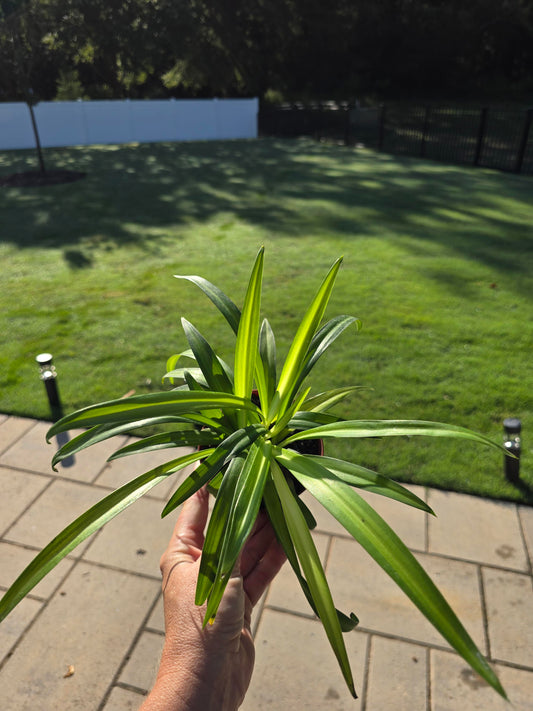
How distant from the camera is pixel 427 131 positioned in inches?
576

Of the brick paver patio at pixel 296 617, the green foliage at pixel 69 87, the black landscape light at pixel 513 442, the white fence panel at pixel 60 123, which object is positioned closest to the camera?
the brick paver patio at pixel 296 617

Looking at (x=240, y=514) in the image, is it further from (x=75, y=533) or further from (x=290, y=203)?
(x=290, y=203)

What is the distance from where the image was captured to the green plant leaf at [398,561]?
100 centimetres

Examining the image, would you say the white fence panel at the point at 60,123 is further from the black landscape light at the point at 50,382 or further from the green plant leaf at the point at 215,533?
the green plant leaf at the point at 215,533

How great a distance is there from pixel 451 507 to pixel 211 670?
204 cm

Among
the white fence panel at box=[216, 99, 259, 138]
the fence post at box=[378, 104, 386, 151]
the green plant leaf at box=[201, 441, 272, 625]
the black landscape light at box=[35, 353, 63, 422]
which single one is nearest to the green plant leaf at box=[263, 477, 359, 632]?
the green plant leaf at box=[201, 441, 272, 625]

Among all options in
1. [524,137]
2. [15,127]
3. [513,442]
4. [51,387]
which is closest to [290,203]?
[524,137]

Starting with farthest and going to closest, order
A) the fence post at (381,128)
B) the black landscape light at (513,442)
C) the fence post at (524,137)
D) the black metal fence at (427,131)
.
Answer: the fence post at (381,128) → the black metal fence at (427,131) → the fence post at (524,137) → the black landscape light at (513,442)

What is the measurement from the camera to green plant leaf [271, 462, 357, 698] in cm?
120

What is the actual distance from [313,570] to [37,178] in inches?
536

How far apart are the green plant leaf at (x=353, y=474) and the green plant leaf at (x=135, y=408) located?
29 centimetres

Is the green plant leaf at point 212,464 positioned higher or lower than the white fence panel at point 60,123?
higher

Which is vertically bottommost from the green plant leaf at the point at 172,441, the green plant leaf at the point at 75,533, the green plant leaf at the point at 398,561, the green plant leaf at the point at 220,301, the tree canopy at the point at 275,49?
Result: the green plant leaf at the point at 75,533

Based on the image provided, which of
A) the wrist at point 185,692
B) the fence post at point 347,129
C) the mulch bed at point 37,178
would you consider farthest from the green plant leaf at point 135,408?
the fence post at point 347,129
